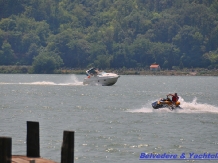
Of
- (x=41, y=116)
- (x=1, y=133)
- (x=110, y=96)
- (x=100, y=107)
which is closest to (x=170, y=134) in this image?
(x=1, y=133)

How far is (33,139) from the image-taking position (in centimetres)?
3488

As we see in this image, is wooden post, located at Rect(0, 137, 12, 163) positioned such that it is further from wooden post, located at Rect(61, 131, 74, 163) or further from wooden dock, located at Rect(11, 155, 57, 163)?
wooden post, located at Rect(61, 131, 74, 163)

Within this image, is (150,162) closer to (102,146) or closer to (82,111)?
(102,146)

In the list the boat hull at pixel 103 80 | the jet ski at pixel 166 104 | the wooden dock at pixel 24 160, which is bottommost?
the boat hull at pixel 103 80

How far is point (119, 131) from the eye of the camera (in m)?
53.6

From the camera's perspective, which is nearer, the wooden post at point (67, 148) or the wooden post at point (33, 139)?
the wooden post at point (67, 148)

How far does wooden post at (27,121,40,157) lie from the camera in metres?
34.6

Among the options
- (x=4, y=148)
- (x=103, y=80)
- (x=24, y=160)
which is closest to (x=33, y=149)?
(x=24, y=160)

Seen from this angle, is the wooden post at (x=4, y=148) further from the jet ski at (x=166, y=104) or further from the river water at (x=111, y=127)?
the jet ski at (x=166, y=104)

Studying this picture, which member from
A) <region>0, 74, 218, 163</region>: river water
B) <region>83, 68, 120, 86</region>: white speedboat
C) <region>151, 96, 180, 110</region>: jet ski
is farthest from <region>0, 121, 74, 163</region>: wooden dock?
<region>83, 68, 120, 86</region>: white speedboat

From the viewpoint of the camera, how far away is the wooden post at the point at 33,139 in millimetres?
34588

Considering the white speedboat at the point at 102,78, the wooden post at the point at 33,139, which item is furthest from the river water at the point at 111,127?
Answer: the white speedboat at the point at 102,78

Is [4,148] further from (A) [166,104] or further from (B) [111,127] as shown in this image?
(A) [166,104]

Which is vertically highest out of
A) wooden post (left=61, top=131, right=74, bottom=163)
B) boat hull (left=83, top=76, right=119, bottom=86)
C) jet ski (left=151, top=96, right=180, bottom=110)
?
wooden post (left=61, top=131, right=74, bottom=163)
